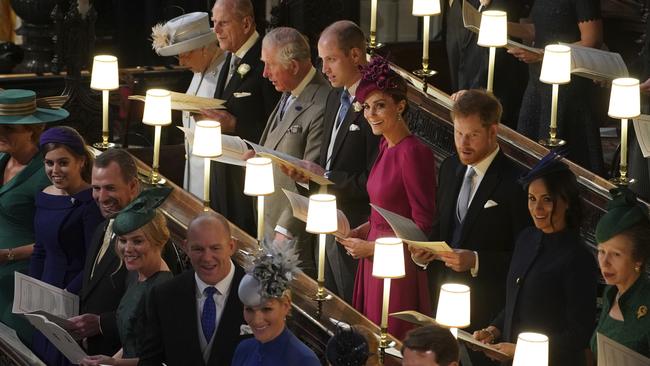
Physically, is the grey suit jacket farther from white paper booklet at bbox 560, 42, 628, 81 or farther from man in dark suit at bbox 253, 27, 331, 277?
white paper booklet at bbox 560, 42, 628, 81

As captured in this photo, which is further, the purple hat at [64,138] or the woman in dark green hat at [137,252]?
the purple hat at [64,138]

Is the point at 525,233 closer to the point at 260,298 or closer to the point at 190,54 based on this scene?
the point at 260,298

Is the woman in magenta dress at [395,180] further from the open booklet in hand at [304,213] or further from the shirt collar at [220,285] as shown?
the shirt collar at [220,285]

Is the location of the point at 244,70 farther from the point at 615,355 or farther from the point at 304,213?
the point at 615,355

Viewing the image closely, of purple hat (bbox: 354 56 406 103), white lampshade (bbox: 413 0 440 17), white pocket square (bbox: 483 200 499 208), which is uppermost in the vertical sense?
white lampshade (bbox: 413 0 440 17)

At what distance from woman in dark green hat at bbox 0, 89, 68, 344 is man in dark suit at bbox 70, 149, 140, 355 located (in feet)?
2.75

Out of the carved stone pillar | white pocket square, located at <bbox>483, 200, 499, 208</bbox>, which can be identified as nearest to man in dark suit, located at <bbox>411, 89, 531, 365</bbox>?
white pocket square, located at <bbox>483, 200, 499, 208</bbox>

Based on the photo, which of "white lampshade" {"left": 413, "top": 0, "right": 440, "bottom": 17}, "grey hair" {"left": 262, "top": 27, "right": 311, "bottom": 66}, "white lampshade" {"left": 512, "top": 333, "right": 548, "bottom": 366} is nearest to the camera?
"white lampshade" {"left": 512, "top": 333, "right": 548, "bottom": 366}

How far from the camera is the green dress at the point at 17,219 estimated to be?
8.13 meters

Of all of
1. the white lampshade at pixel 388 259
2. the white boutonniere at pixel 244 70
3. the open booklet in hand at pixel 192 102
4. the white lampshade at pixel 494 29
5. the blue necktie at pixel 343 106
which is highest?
the white lampshade at pixel 494 29

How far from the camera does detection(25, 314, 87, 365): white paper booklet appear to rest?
6.82m

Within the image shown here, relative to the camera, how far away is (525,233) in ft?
21.4

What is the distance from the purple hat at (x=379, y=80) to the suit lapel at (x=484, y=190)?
2.14 ft

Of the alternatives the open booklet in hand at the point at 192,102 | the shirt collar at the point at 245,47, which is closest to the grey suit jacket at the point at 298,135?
the open booklet in hand at the point at 192,102
